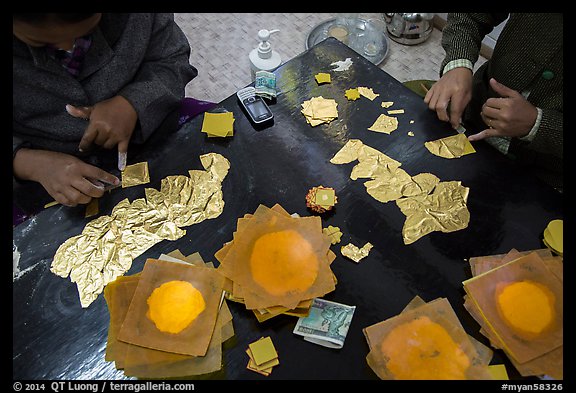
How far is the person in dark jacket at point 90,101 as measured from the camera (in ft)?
2.93

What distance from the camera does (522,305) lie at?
0.74 m

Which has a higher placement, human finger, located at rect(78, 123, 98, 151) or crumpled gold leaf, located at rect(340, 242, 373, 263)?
human finger, located at rect(78, 123, 98, 151)

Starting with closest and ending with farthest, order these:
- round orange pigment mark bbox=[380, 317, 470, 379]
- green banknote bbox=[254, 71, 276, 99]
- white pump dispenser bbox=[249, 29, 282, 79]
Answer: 1. round orange pigment mark bbox=[380, 317, 470, 379]
2. green banknote bbox=[254, 71, 276, 99]
3. white pump dispenser bbox=[249, 29, 282, 79]

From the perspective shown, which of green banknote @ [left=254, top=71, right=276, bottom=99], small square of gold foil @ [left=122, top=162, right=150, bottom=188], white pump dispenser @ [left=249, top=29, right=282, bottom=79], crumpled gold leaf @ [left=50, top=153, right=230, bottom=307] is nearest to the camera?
crumpled gold leaf @ [left=50, top=153, right=230, bottom=307]

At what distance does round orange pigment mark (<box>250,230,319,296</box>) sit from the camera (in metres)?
0.77

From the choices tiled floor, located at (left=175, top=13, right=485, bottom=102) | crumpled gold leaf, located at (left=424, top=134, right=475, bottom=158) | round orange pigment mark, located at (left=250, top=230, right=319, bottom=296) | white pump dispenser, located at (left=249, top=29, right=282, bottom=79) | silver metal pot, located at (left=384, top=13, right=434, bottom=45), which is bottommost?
tiled floor, located at (left=175, top=13, right=485, bottom=102)

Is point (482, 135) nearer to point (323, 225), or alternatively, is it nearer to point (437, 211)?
point (437, 211)

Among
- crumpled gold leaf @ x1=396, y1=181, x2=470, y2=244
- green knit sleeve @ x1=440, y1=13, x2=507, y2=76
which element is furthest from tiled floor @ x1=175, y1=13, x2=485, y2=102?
crumpled gold leaf @ x1=396, y1=181, x2=470, y2=244

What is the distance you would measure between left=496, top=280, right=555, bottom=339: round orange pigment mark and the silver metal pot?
1.49 meters

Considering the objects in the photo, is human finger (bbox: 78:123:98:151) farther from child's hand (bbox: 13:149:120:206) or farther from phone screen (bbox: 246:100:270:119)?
phone screen (bbox: 246:100:270:119)

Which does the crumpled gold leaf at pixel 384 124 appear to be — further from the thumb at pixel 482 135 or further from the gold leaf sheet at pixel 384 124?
the thumb at pixel 482 135

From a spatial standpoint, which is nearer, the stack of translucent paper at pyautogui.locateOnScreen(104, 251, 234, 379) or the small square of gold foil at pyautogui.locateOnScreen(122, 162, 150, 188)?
the stack of translucent paper at pyautogui.locateOnScreen(104, 251, 234, 379)
